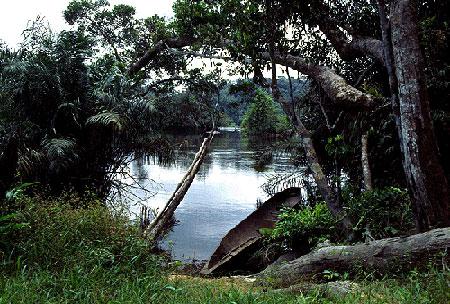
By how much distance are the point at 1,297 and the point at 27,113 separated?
7.12 meters

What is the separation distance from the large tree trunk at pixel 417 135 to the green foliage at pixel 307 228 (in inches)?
114

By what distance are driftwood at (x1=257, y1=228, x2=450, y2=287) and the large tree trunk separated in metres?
0.58

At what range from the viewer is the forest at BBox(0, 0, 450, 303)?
4.49m

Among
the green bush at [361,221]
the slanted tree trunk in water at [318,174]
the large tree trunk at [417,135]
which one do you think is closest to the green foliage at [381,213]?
the green bush at [361,221]

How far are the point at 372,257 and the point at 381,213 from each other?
2377 mm

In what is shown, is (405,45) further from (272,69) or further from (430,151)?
(272,69)

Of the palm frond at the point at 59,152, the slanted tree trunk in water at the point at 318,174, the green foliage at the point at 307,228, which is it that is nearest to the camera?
the slanted tree trunk in water at the point at 318,174

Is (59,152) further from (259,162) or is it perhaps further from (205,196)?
(205,196)

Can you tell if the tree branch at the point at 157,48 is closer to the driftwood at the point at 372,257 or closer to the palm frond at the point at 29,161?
the palm frond at the point at 29,161

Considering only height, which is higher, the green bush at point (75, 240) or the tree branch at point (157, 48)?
the tree branch at point (157, 48)

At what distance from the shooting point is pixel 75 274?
13.6 ft

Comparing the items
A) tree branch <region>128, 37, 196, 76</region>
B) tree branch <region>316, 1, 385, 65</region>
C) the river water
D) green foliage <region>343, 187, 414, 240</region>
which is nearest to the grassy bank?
the river water

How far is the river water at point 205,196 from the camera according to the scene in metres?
10.9

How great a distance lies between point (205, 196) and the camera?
1563 cm
